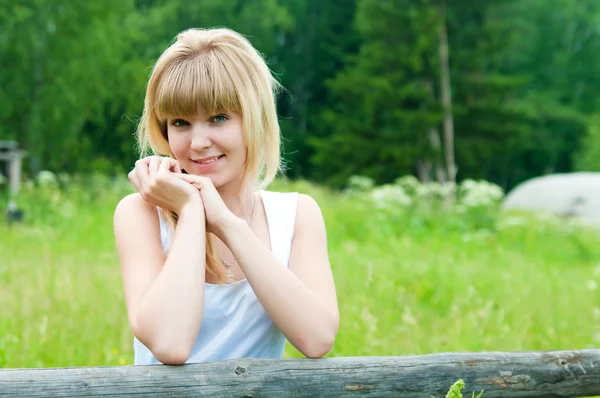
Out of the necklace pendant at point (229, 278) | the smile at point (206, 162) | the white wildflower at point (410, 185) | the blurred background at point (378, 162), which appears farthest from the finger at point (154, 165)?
the white wildflower at point (410, 185)

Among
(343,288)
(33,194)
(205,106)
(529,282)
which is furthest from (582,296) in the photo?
(33,194)

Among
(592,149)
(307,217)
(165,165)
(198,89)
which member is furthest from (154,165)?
(592,149)

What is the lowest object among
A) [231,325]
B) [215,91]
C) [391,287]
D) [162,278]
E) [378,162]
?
[378,162]

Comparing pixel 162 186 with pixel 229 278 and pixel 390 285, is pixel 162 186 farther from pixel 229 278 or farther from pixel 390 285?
pixel 390 285

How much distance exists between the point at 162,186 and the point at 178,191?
49 millimetres

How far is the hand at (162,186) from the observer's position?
7.05ft

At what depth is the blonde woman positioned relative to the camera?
81.0 inches

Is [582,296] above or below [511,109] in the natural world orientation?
A: above

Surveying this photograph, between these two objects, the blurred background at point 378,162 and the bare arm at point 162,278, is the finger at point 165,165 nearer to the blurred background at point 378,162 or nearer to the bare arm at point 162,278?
the bare arm at point 162,278

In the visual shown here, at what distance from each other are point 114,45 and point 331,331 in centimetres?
1591

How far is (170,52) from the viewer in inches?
89.1

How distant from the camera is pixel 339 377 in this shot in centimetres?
197

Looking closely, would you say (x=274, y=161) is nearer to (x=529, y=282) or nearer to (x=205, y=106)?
(x=205, y=106)

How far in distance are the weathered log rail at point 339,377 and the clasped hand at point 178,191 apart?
44 centimetres
